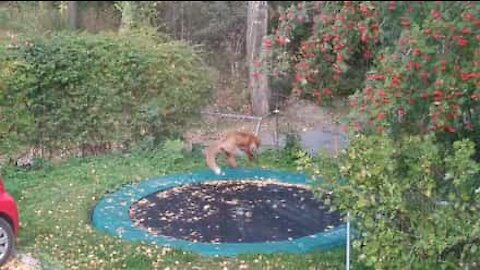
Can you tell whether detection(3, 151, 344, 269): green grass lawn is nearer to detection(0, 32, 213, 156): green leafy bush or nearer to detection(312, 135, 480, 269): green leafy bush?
detection(0, 32, 213, 156): green leafy bush

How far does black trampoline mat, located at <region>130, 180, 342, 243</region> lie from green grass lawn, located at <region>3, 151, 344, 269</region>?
477mm

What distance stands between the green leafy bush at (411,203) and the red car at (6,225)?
2549 mm

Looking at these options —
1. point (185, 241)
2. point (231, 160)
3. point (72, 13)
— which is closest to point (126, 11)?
point (72, 13)

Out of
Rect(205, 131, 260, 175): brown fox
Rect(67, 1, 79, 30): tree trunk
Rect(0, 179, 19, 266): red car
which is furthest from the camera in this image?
Rect(67, 1, 79, 30): tree trunk

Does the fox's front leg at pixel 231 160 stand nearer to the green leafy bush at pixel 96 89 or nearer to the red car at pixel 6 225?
the green leafy bush at pixel 96 89

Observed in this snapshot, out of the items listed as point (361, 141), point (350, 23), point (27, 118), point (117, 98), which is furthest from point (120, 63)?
point (350, 23)

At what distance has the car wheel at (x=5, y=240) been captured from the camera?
19.7 feet

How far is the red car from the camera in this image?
19.7 ft

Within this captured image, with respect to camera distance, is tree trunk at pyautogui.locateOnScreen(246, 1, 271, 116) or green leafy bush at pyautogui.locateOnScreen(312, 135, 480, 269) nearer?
green leafy bush at pyautogui.locateOnScreen(312, 135, 480, 269)

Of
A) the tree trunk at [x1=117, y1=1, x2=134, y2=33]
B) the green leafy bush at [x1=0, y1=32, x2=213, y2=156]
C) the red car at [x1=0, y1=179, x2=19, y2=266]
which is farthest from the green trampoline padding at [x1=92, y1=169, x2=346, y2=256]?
the tree trunk at [x1=117, y1=1, x2=134, y2=33]

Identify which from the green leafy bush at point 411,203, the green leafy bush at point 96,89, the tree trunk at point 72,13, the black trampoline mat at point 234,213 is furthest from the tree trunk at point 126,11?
the green leafy bush at point 411,203

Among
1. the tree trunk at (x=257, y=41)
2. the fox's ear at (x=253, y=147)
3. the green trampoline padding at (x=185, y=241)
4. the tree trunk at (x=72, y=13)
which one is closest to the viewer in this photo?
the green trampoline padding at (x=185, y=241)

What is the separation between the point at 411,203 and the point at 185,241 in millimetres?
2204

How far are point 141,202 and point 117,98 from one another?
2.27 m
